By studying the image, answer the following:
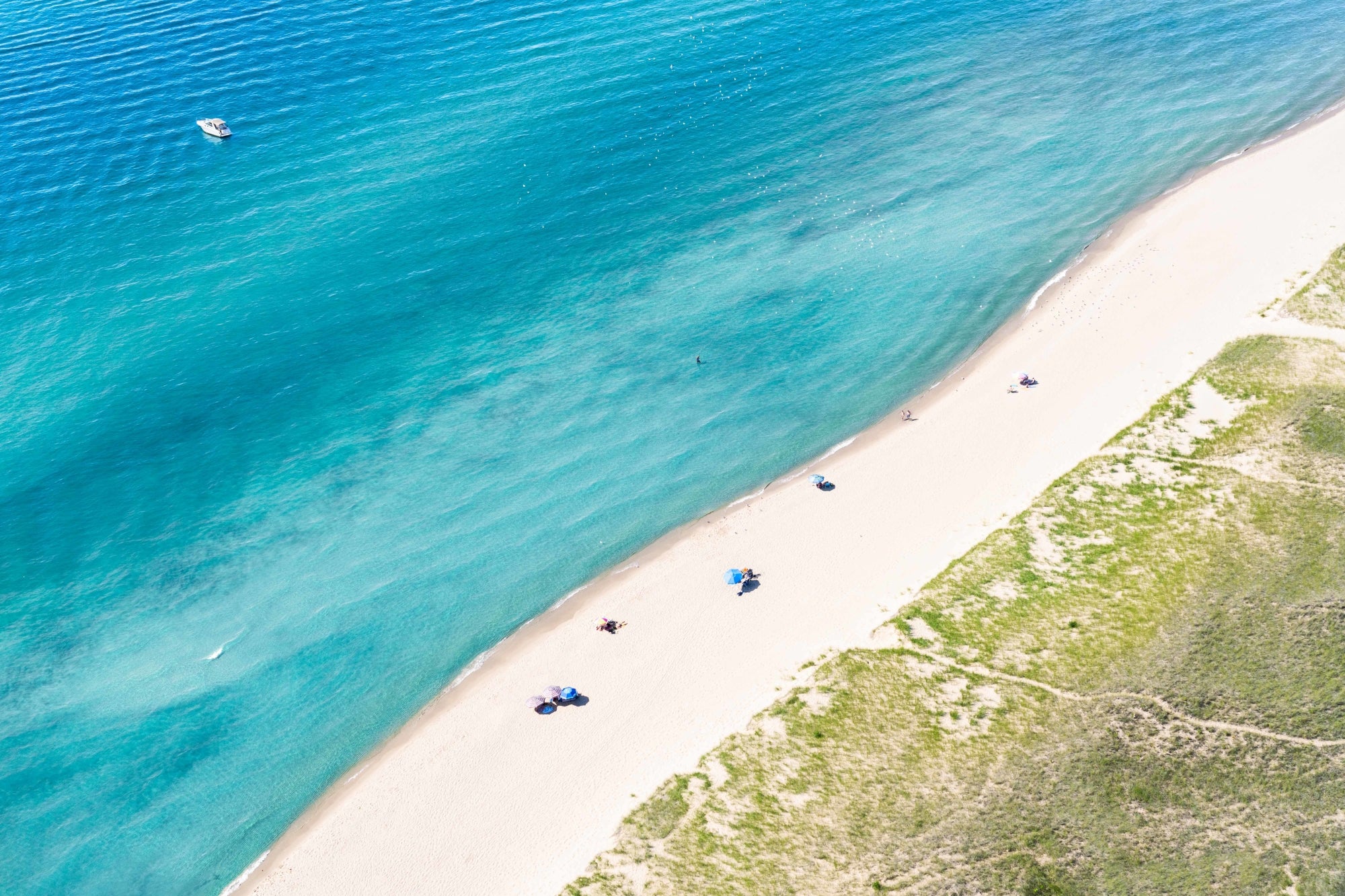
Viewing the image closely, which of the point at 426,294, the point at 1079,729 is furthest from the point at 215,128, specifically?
the point at 1079,729

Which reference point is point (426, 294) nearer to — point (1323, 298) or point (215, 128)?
point (215, 128)

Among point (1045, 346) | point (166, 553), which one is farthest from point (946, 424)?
point (166, 553)

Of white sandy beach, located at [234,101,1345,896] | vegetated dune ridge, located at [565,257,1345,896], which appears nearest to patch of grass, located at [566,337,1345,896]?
vegetated dune ridge, located at [565,257,1345,896]

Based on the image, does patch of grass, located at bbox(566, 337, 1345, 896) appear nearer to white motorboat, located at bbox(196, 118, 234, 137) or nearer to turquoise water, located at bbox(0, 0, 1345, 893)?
turquoise water, located at bbox(0, 0, 1345, 893)

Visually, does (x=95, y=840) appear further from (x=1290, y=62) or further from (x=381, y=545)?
(x=1290, y=62)

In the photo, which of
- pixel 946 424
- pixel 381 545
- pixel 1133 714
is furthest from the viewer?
pixel 946 424
